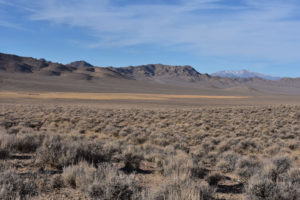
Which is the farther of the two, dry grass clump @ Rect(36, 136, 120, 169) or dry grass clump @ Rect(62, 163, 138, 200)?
dry grass clump @ Rect(36, 136, 120, 169)

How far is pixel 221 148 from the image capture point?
12.7 meters

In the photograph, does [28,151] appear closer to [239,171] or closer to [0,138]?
[0,138]

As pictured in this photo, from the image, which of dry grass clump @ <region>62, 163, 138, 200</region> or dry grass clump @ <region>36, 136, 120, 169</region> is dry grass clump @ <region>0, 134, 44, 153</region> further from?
dry grass clump @ <region>62, 163, 138, 200</region>

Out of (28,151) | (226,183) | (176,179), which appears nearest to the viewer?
(176,179)

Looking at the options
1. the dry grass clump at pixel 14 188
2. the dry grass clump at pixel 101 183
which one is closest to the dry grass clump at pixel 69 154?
the dry grass clump at pixel 101 183

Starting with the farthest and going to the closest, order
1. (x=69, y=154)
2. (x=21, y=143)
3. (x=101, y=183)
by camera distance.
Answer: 1. (x=21, y=143)
2. (x=69, y=154)
3. (x=101, y=183)

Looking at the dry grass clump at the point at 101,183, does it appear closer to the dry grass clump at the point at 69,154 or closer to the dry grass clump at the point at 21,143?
the dry grass clump at the point at 69,154

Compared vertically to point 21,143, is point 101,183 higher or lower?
higher

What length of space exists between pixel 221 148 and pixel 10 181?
10.1 meters

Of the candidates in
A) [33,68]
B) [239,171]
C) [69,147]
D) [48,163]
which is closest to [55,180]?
[48,163]

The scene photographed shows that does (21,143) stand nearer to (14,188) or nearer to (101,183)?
(14,188)

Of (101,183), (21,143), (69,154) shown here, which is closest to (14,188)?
(101,183)

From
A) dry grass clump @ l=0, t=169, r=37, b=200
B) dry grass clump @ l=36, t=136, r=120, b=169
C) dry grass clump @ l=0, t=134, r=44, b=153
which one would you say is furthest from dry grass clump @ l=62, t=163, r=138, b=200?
dry grass clump @ l=0, t=134, r=44, b=153

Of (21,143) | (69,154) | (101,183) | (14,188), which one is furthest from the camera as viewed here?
(21,143)
